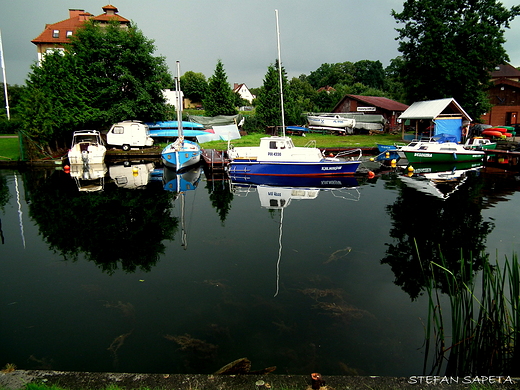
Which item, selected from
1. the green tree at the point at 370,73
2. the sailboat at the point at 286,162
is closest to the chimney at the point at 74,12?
the sailboat at the point at 286,162

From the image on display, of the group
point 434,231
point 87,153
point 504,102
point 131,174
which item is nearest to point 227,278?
point 434,231

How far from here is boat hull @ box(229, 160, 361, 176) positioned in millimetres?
20672

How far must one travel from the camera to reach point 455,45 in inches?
1319

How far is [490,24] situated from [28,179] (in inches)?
1509

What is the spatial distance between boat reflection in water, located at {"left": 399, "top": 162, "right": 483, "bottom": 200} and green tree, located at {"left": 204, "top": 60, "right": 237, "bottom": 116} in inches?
925

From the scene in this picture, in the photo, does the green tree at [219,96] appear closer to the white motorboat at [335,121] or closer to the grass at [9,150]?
the white motorboat at [335,121]

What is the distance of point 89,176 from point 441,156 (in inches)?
907

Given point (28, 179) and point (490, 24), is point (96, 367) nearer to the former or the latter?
point (28, 179)

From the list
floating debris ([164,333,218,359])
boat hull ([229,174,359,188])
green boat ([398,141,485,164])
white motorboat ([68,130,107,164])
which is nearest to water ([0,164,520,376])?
floating debris ([164,333,218,359])

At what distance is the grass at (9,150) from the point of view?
2814 centimetres

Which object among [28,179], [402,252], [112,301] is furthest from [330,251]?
[28,179]

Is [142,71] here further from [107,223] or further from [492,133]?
[492,133]

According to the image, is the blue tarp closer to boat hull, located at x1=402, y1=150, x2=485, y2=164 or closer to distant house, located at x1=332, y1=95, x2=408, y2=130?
boat hull, located at x1=402, y1=150, x2=485, y2=164

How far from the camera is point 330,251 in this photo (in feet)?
33.8
